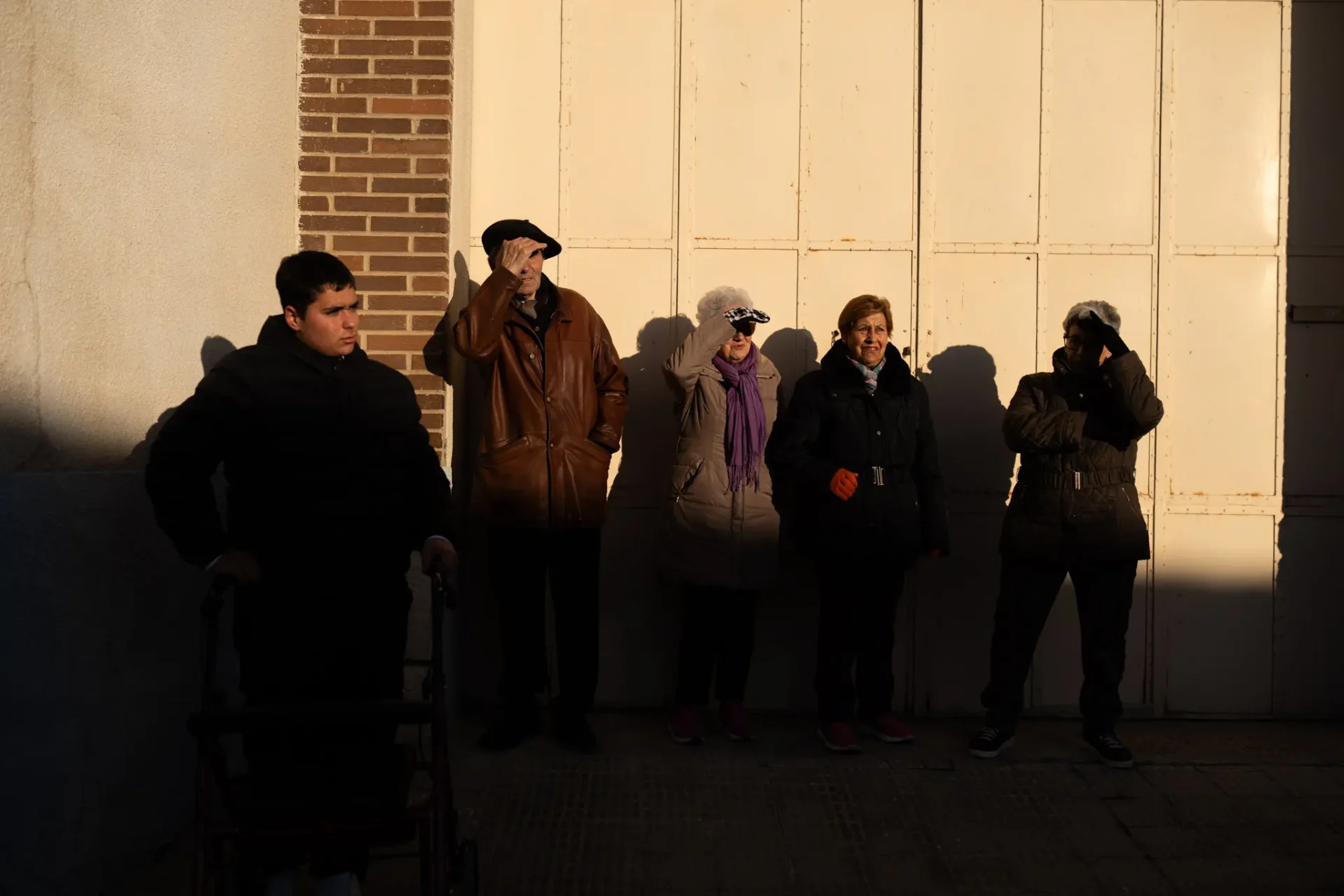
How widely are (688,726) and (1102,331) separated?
225 centimetres

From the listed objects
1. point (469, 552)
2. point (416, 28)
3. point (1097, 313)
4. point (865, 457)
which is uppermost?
point (416, 28)

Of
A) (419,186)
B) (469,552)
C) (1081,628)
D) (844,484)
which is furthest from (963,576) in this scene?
(419,186)

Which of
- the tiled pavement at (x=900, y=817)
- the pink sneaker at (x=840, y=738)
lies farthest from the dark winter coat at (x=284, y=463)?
the pink sneaker at (x=840, y=738)

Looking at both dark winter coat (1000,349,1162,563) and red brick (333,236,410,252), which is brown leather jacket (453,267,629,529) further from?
dark winter coat (1000,349,1162,563)

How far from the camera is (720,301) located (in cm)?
475

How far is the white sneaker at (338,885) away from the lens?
295 cm

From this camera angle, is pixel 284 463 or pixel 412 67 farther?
pixel 412 67

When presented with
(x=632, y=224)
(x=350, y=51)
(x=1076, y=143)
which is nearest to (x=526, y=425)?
(x=632, y=224)

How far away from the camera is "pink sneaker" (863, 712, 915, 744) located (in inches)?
186

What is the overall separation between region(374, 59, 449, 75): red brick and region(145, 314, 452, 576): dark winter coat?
6.60ft

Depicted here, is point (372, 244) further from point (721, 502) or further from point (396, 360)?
point (721, 502)

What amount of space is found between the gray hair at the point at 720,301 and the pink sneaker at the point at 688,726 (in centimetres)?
159

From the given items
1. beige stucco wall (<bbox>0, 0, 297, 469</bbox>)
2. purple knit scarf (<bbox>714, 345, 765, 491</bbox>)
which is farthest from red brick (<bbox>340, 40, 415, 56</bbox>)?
purple knit scarf (<bbox>714, 345, 765, 491</bbox>)

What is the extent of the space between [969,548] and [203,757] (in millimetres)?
3544
